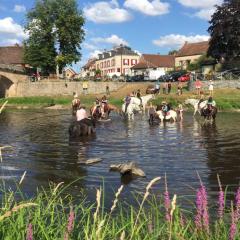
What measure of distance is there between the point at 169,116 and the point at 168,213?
103 ft

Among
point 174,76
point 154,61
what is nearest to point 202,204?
point 174,76

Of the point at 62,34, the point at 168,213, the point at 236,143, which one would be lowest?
the point at 236,143

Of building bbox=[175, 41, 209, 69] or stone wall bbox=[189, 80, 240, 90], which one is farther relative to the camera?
building bbox=[175, 41, 209, 69]

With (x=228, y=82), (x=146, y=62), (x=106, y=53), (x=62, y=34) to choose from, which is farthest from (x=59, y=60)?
(x=106, y=53)

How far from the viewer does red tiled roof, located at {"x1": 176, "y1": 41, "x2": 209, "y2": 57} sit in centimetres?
12612

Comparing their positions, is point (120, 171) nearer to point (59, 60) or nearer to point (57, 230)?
point (57, 230)

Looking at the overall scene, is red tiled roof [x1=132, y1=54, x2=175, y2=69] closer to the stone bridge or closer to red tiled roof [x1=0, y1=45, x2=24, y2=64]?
red tiled roof [x1=0, y1=45, x2=24, y2=64]

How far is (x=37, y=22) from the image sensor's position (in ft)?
319

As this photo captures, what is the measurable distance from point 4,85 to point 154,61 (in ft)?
204

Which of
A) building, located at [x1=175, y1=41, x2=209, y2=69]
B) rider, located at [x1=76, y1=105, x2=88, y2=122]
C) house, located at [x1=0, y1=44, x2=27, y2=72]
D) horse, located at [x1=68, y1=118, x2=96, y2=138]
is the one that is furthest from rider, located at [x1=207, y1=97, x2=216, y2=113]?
house, located at [x1=0, y1=44, x2=27, y2=72]

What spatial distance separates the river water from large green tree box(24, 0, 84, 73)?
6461 cm

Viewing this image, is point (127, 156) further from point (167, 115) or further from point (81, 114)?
point (167, 115)

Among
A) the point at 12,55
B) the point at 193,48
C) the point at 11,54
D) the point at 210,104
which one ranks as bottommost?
the point at 210,104

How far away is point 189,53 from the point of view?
12925 centimetres
